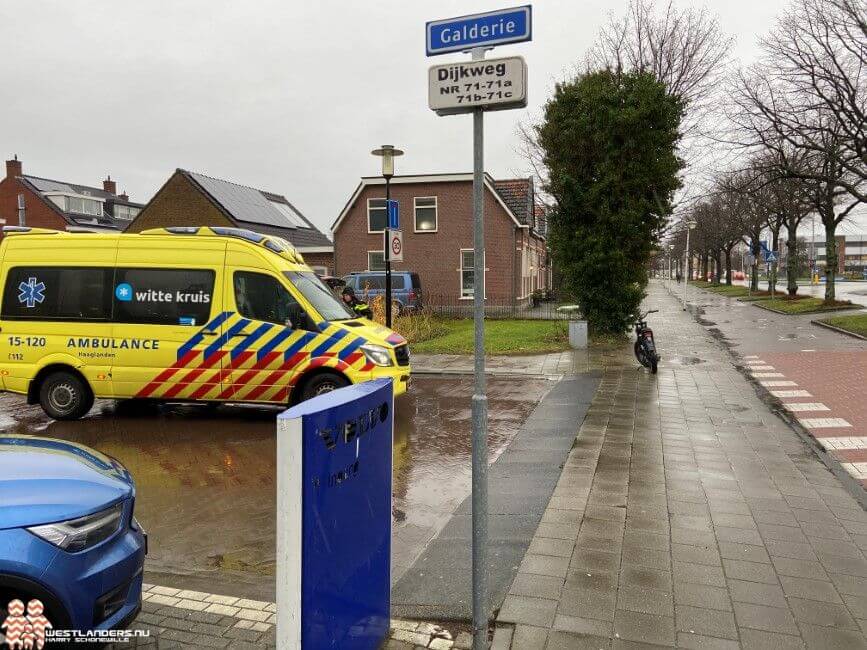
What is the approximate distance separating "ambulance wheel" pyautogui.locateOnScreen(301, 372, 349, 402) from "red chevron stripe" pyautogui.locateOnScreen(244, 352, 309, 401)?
31 cm

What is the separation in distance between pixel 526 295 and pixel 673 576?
27.7 m

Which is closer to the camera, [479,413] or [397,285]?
[479,413]

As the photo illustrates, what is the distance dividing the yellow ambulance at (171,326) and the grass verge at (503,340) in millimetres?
6455

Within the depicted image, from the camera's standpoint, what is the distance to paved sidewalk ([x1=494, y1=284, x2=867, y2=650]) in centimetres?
331

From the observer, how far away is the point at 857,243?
12825 cm

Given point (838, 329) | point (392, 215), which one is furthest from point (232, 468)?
point (838, 329)

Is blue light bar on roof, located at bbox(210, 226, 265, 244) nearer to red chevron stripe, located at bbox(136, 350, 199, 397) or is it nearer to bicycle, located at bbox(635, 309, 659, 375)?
red chevron stripe, located at bbox(136, 350, 199, 397)

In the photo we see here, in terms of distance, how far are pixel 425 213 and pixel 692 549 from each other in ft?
84.6

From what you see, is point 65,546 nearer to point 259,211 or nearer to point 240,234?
point 240,234

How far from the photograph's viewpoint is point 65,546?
8.66ft

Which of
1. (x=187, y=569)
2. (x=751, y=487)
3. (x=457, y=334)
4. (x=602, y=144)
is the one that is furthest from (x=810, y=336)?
(x=187, y=569)

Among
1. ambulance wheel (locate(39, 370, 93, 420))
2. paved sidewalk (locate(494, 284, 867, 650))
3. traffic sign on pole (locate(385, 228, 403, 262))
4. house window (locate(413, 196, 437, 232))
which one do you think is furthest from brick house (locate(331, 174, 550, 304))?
paved sidewalk (locate(494, 284, 867, 650))

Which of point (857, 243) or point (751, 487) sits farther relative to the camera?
point (857, 243)

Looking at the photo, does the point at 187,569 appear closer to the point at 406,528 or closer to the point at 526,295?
the point at 406,528
